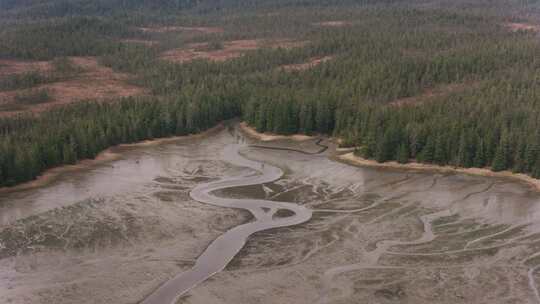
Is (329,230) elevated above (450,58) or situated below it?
below

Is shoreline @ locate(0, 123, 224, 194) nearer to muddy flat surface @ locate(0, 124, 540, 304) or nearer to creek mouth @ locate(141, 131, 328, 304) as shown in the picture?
muddy flat surface @ locate(0, 124, 540, 304)

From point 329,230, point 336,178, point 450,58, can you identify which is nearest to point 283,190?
point 336,178

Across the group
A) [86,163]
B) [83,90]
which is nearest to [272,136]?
[86,163]

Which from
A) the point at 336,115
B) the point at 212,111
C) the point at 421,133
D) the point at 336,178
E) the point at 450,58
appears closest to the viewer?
the point at 336,178

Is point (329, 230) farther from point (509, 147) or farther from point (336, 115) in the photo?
point (336, 115)

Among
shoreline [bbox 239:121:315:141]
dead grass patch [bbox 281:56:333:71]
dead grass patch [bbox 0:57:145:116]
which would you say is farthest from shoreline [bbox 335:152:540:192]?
dead grass patch [bbox 0:57:145:116]

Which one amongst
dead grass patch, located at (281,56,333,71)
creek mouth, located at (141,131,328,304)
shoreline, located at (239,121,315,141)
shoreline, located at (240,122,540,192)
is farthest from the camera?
dead grass patch, located at (281,56,333,71)

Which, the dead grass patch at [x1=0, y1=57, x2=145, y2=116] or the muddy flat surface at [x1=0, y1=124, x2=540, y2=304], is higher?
the dead grass patch at [x1=0, y1=57, x2=145, y2=116]
